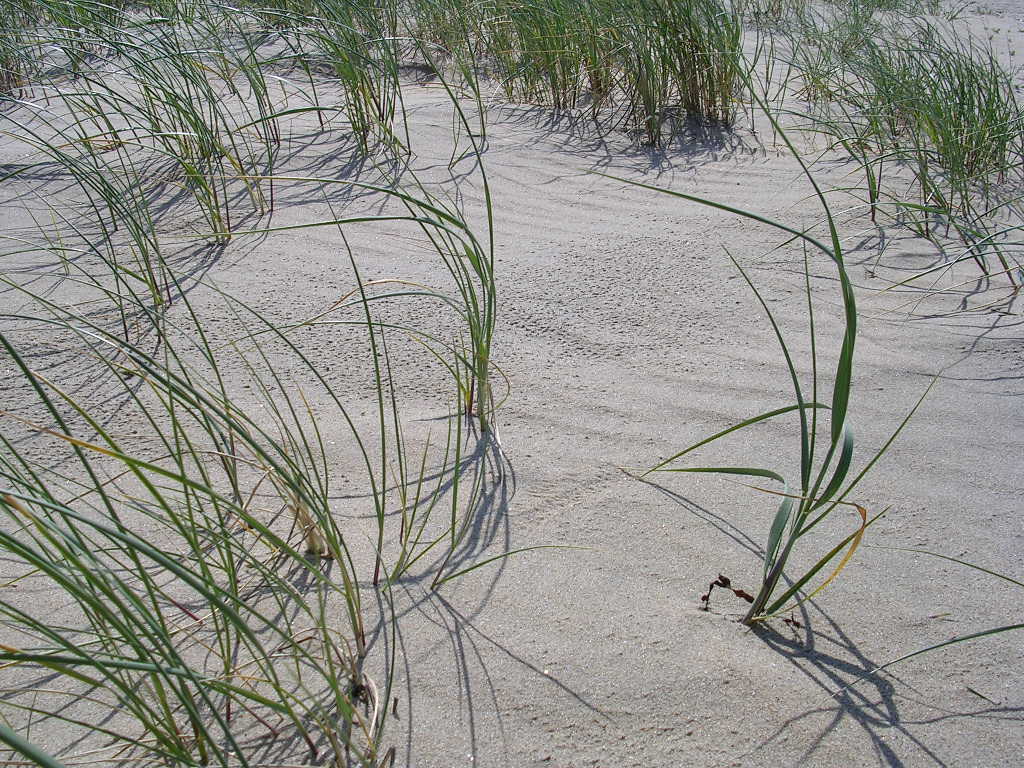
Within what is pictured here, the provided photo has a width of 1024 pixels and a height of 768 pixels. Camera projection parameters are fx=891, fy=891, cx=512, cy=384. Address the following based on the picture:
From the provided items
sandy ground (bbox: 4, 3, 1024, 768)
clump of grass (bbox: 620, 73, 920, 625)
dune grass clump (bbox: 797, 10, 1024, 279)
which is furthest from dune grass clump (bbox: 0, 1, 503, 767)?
dune grass clump (bbox: 797, 10, 1024, 279)

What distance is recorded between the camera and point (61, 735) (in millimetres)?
1249

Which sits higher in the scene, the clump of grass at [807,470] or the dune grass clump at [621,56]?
the dune grass clump at [621,56]

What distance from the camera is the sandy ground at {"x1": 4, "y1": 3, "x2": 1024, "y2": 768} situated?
50.4 inches

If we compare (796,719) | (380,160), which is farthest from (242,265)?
(796,719)

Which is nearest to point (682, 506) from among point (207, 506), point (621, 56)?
point (207, 506)

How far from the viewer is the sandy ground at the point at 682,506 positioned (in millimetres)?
1279

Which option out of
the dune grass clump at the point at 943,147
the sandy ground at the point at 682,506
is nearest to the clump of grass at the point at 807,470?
the sandy ground at the point at 682,506

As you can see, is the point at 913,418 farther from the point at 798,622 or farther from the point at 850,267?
the point at 850,267

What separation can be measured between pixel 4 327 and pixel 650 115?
269 centimetres

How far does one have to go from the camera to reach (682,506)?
68.3 inches

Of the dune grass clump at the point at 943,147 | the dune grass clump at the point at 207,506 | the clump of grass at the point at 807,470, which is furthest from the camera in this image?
the dune grass clump at the point at 943,147

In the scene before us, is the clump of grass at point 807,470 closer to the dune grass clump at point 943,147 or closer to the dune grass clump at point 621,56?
the dune grass clump at point 943,147

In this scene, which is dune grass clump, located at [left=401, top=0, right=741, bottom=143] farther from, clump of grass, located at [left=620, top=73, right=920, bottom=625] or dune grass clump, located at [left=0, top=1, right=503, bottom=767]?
clump of grass, located at [left=620, top=73, right=920, bottom=625]

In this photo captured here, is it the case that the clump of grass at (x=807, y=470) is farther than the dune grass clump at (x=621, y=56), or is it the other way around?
the dune grass clump at (x=621, y=56)
